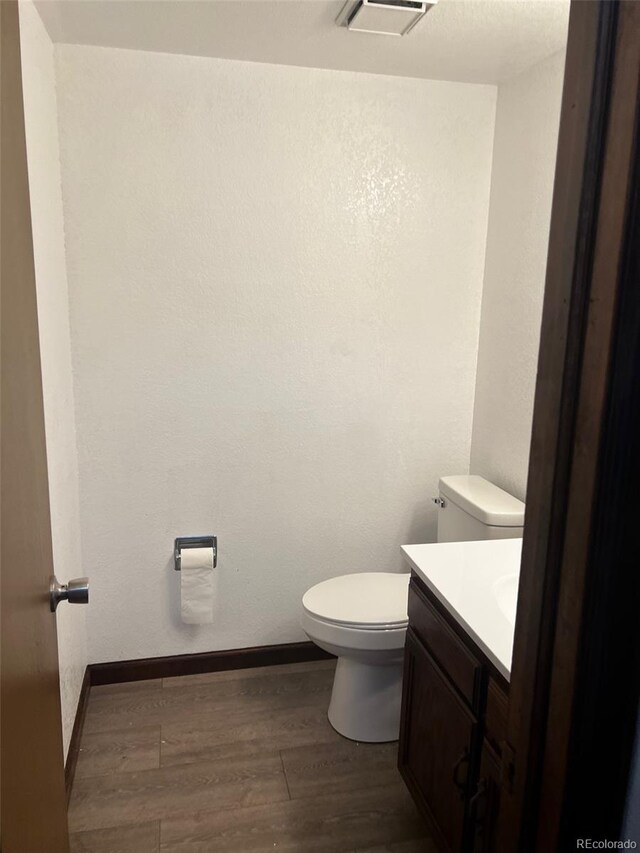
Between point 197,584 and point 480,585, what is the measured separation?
1.27 m

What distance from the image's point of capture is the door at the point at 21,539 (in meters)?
0.80

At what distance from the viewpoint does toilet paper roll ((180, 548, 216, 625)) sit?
8.05 feet

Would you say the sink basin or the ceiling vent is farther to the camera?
the ceiling vent

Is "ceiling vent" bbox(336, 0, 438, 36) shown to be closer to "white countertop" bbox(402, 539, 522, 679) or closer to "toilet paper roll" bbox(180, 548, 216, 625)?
"white countertop" bbox(402, 539, 522, 679)

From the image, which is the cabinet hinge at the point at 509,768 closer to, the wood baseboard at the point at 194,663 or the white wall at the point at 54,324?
the white wall at the point at 54,324

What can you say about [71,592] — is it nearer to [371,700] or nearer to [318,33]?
[371,700]

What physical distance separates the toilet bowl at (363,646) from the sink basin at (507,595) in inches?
23.2

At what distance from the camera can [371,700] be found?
2.23m

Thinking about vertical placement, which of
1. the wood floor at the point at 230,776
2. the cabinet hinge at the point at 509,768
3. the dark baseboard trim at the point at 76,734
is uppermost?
the cabinet hinge at the point at 509,768

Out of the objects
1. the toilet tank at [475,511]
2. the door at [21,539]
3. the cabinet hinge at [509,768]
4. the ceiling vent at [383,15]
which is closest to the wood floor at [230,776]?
the toilet tank at [475,511]

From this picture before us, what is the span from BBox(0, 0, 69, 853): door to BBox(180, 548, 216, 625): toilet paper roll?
1.35 m

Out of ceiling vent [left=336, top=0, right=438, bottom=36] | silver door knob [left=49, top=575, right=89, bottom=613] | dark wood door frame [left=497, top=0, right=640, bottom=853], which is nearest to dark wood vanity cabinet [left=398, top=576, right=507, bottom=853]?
dark wood door frame [left=497, top=0, right=640, bottom=853]

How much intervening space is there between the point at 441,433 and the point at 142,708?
1.59 m

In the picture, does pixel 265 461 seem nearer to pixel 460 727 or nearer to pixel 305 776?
pixel 305 776
